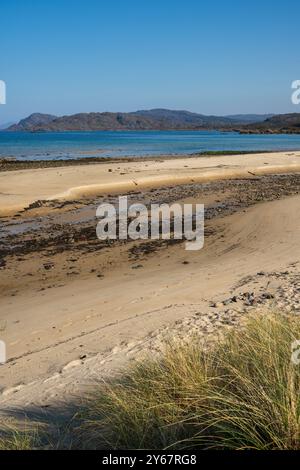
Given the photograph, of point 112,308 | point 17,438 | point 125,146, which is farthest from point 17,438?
point 125,146

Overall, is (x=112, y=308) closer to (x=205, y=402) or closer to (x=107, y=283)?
(x=107, y=283)

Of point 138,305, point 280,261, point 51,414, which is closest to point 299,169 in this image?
point 280,261

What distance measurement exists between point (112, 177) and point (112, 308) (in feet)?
53.9

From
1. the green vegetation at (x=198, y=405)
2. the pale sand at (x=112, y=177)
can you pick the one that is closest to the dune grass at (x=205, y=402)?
the green vegetation at (x=198, y=405)

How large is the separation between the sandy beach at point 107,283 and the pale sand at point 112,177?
228 millimetres

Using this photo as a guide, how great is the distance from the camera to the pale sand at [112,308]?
4.76 meters

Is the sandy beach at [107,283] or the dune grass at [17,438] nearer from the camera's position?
the dune grass at [17,438]

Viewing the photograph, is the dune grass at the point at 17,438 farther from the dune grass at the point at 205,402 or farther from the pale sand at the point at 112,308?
the pale sand at the point at 112,308

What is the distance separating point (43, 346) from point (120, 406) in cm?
242

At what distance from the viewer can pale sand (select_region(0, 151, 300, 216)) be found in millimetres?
18125

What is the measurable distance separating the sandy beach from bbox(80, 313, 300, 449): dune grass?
0.70 m

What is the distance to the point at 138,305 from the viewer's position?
6.89 metres

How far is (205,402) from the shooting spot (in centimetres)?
341
